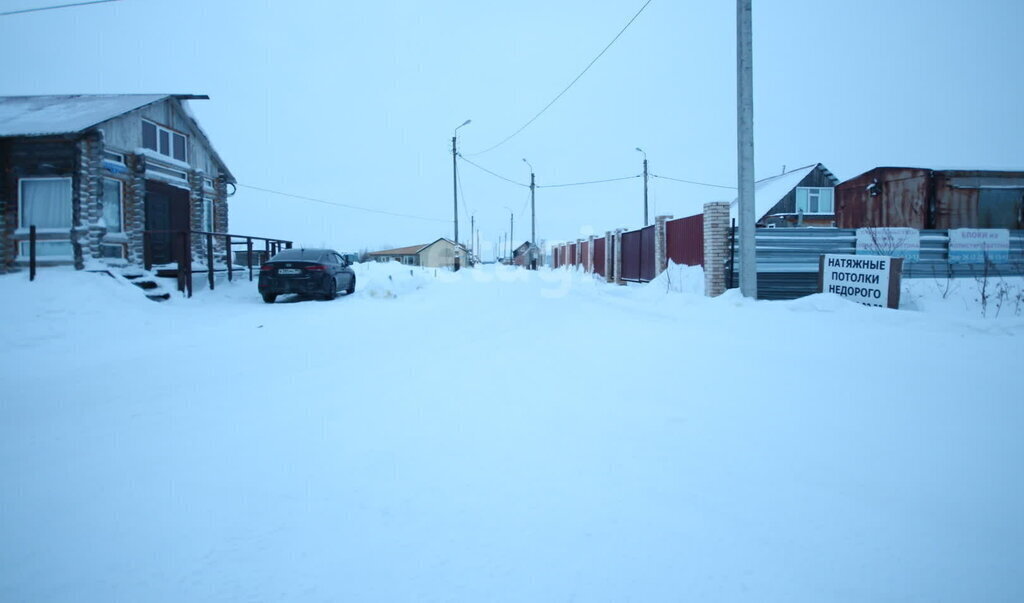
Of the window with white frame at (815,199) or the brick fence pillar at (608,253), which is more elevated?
the window with white frame at (815,199)

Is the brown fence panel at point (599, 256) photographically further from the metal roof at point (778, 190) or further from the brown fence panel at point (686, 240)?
the brown fence panel at point (686, 240)

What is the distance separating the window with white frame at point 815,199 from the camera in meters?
34.5

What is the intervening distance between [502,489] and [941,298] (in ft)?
44.4

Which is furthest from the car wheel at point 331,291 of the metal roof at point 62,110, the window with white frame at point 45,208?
the metal roof at point 62,110

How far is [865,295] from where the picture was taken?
32.3 feet

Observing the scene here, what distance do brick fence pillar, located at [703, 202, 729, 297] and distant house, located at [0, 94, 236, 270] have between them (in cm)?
1350

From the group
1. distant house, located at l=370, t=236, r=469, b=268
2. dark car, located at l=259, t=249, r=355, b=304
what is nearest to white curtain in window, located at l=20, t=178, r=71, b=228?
dark car, located at l=259, t=249, r=355, b=304

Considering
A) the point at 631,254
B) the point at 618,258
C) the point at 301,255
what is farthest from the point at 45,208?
the point at 618,258

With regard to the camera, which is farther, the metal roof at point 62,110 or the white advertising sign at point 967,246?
the white advertising sign at point 967,246

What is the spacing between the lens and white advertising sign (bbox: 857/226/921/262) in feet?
45.5

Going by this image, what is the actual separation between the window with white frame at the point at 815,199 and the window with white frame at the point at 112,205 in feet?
114

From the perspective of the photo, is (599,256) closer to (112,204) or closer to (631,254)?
(631,254)

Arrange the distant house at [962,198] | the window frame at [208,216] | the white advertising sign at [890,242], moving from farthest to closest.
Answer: the distant house at [962,198] → the window frame at [208,216] → the white advertising sign at [890,242]

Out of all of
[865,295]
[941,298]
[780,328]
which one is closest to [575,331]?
[780,328]
